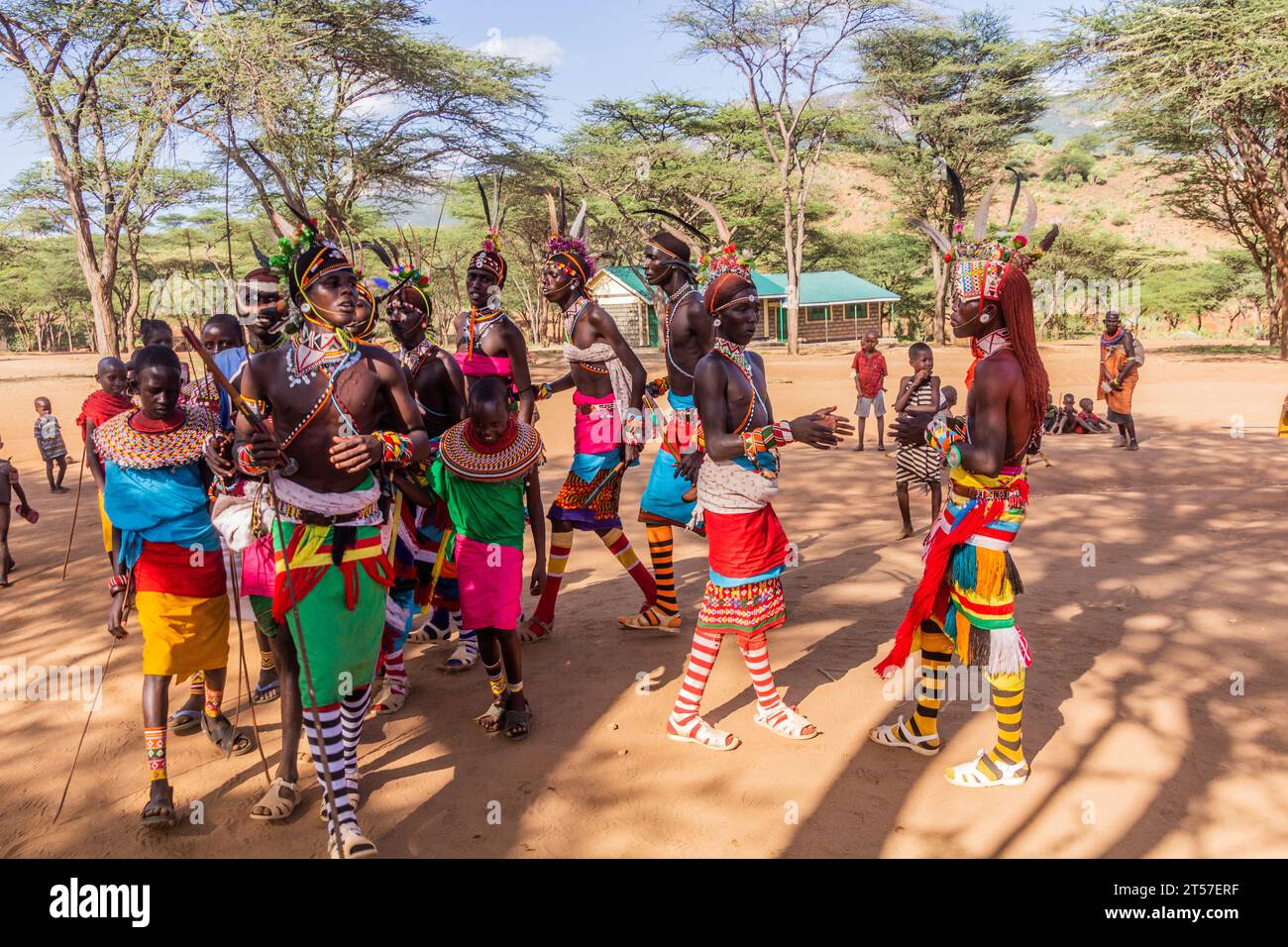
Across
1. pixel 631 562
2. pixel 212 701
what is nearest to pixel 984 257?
pixel 631 562

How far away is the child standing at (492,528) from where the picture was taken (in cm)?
414

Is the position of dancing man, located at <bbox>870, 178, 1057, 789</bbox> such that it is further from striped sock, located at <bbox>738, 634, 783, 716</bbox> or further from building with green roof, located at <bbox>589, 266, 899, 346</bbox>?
building with green roof, located at <bbox>589, 266, 899, 346</bbox>

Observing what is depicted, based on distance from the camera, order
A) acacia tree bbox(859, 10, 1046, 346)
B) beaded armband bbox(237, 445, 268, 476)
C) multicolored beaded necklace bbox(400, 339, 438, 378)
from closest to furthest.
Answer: beaded armband bbox(237, 445, 268, 476)
multicolored beaded necklace bbox(400, 339, 438, 378)
acacia tree bbox(859, 10, 1046, 346)

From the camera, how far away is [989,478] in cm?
353

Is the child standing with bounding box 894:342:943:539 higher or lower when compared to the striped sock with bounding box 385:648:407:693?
higher

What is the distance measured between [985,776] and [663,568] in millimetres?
2418

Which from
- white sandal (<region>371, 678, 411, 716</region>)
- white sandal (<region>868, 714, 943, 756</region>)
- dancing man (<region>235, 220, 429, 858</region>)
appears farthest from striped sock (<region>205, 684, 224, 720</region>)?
white sandal (<region>868, 714, 943, 756</region>)

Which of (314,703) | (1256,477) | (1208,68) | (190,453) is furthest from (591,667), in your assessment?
(1208,68)

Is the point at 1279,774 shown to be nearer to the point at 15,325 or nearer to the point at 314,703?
the point at 314,703

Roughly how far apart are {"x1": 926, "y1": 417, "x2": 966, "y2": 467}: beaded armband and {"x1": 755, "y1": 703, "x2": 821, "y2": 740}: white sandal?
1444 mm

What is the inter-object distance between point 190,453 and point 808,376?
23024 millimetres

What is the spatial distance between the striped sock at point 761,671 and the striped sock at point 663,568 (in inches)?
56.7

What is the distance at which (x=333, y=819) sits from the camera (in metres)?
2.97

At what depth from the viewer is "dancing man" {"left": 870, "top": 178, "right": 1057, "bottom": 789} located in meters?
3.45
